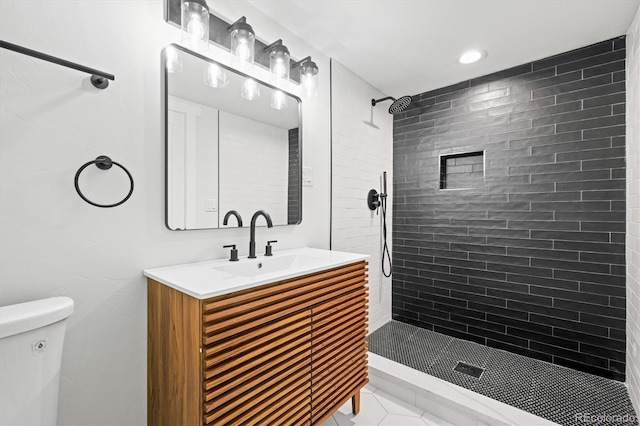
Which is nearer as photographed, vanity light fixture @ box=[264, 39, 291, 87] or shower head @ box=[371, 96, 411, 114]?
vanity light fixture @ box=[264, 39, 291, 87]

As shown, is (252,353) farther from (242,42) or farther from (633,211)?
(633,211)

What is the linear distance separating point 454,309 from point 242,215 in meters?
2.09

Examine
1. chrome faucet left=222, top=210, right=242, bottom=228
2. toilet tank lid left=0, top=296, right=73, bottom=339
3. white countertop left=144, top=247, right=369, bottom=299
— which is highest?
chrome faucet left=222, top=210, right=242, bottom=228

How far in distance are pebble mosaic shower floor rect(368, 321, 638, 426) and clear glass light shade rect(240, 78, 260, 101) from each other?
6.74 feet

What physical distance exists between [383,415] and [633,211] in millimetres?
1949

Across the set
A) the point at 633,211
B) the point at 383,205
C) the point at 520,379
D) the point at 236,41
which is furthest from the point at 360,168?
the point at 520,379

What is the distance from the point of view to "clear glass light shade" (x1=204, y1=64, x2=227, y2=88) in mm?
1550

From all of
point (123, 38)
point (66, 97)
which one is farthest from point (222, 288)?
point (123, 38)

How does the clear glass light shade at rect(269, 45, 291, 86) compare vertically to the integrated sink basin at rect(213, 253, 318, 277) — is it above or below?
above

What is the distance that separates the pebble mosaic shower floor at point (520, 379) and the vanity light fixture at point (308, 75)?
1.99m

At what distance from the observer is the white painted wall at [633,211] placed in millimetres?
1717

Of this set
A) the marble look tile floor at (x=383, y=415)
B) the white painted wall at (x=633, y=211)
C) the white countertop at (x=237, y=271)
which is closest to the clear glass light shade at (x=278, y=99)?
the white countertop at (x=237, y=271)

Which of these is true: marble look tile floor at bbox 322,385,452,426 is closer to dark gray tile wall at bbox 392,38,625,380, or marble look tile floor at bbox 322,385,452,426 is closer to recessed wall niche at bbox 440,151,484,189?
dark gray tile wall at bbox 392,38,625,380

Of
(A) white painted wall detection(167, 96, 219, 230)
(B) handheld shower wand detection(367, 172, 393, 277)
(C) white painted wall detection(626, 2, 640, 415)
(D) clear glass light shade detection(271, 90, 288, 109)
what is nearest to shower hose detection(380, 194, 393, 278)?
(B) handheld shower wand detection(367, 172, 393, 277)
